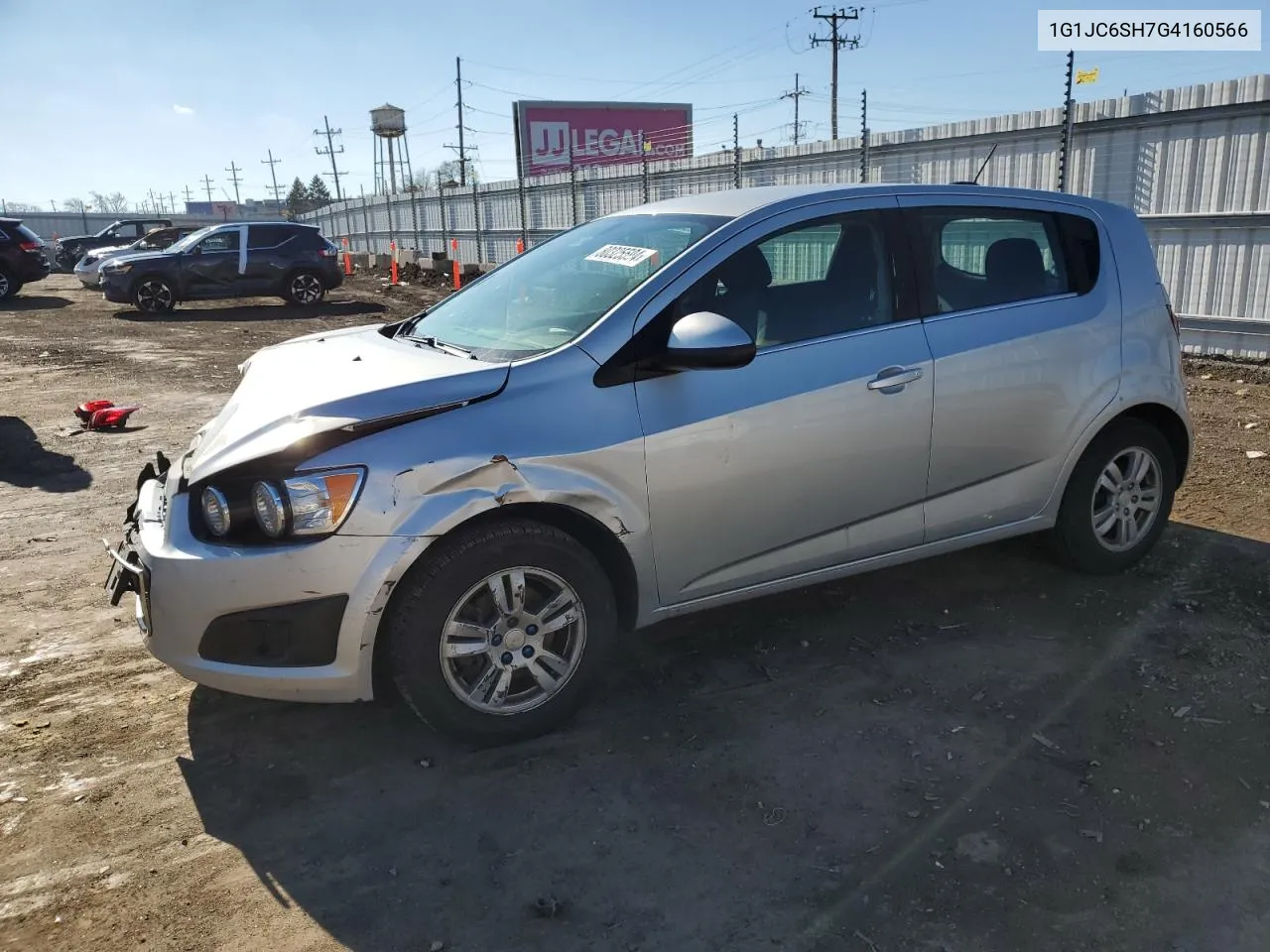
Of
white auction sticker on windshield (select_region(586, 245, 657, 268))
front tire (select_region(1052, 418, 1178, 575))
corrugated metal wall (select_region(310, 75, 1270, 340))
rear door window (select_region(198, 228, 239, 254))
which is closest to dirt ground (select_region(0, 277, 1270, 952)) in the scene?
front tire (select_region(1052, 418, 1178, 575))

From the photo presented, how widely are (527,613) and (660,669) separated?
0.84 m

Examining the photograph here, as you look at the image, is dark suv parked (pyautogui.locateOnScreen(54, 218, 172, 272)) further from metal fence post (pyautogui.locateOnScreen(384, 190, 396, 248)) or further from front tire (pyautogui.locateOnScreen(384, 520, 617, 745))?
front tire (pyautogui.locateOnScreen(384, 520, 617, 745))

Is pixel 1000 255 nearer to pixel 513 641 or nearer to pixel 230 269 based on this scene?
pixel 513 641

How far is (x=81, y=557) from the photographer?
5195 millimetres

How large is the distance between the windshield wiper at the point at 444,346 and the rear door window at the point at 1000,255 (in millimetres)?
1825

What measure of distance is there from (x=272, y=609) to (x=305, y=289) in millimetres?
17820

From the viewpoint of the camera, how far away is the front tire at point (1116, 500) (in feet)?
14.7

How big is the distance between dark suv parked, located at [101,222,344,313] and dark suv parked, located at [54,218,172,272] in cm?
1155

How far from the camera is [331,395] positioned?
324cm

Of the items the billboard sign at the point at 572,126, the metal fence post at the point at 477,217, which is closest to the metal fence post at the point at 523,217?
the metal fence post at the point at 477,217

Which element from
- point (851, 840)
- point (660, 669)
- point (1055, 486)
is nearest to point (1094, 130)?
point (1055, 486)

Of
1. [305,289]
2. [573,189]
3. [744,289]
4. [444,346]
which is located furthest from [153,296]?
[744,289]

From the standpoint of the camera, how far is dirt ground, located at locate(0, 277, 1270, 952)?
2.57m

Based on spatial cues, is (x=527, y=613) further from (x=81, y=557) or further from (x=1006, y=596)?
(x=81, y=557)
